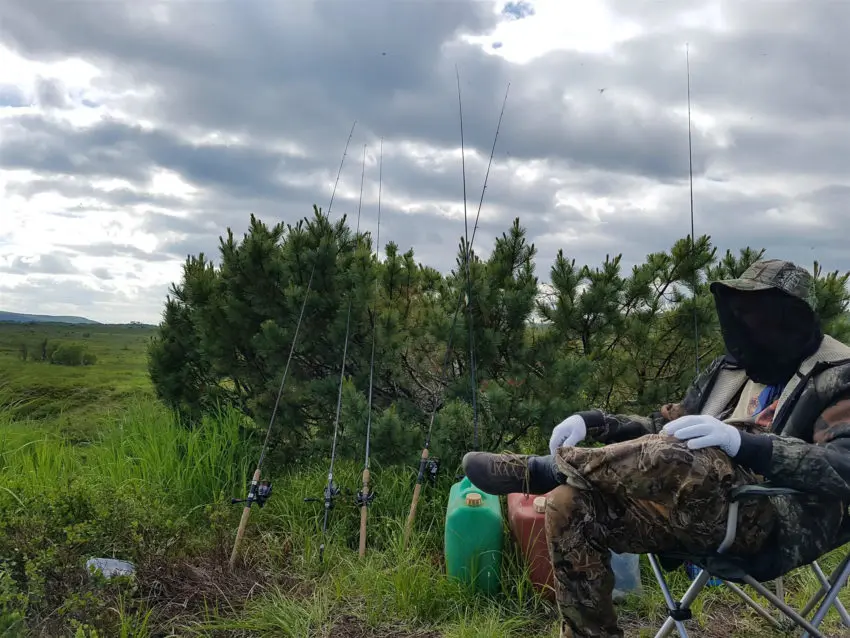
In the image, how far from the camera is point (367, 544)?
341cm

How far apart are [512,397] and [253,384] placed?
2044 mm

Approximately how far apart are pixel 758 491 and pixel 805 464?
0.16 metres

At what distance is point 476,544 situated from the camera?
9.19ft

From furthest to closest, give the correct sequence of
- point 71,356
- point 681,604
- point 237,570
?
point 71,356
point 237,570
point 681,604

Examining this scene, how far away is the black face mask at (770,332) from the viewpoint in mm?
2271

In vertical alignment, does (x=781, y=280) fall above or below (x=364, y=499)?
above

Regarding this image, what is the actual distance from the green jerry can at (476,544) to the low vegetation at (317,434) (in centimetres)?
6

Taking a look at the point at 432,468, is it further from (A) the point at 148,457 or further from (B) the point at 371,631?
(A) the point at 148,457

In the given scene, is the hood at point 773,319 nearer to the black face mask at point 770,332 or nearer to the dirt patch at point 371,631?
the black face mask at point 770,332

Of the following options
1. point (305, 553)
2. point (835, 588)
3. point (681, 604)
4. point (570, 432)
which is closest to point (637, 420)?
point (570, 432)

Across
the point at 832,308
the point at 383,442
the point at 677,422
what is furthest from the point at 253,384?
the point at 832,308

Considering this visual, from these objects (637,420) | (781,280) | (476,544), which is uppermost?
(781,280)

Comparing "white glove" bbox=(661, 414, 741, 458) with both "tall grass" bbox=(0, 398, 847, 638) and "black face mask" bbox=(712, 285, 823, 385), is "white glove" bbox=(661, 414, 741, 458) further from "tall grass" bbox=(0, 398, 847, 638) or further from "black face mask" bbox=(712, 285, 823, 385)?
"tall grass" bbox=(0, 398, 847, 638)

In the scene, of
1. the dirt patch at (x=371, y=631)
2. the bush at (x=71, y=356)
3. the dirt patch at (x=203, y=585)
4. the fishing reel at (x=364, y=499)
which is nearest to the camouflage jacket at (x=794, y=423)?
the dirt patch at (x=371, y=631)
